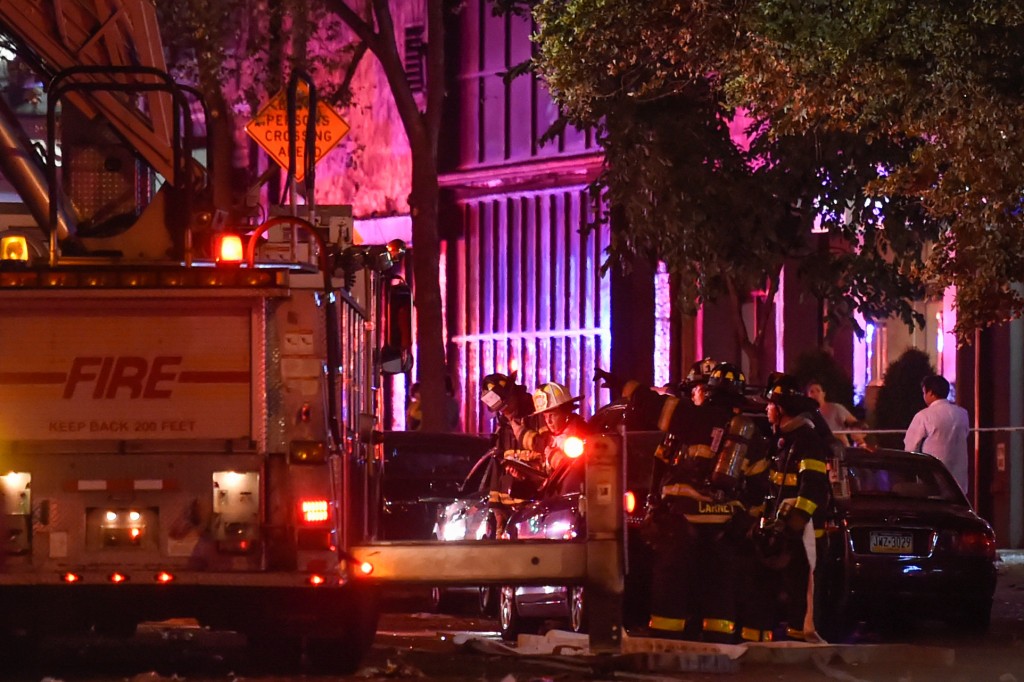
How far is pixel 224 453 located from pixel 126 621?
1567 millimetres

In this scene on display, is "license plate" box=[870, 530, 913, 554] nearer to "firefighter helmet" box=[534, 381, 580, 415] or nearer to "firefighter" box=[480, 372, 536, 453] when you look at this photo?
"firefighter helmet" box=[534, 381, 580, 415]

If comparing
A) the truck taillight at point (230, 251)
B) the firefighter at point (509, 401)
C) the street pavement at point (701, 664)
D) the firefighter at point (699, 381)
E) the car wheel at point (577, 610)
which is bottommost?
the street pavement at point (701, 664)

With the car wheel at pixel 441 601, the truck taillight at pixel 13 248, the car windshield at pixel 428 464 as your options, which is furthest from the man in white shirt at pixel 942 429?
the truck taillight at pixel 13 248

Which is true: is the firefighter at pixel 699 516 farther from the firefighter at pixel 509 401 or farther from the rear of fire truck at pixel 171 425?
the firefighter at pixel 509 401

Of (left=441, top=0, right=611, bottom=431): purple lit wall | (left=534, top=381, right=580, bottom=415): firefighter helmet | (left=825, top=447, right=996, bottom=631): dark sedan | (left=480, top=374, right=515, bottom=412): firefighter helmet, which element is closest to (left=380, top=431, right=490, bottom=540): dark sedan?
(left=480, top=374, right=515, bottom=412): firefighter helmet

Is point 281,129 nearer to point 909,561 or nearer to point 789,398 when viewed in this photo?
point 789,398

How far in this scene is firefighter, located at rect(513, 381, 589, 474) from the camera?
564 inches

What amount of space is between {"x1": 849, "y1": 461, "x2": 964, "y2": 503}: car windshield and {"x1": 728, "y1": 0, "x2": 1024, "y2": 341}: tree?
5.19 feet

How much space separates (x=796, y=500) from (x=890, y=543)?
8.09ft

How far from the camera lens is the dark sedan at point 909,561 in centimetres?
1497

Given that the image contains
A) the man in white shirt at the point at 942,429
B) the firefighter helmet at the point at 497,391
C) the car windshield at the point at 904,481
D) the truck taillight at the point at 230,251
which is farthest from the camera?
the man in white shirt at the point at 942,429

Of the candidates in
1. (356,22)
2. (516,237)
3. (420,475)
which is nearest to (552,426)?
(420,475)

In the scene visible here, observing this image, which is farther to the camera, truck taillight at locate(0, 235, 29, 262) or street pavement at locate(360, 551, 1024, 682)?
street pavement at locate(360, 551, 1024, 682)

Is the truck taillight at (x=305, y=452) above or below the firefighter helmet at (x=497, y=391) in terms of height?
below
